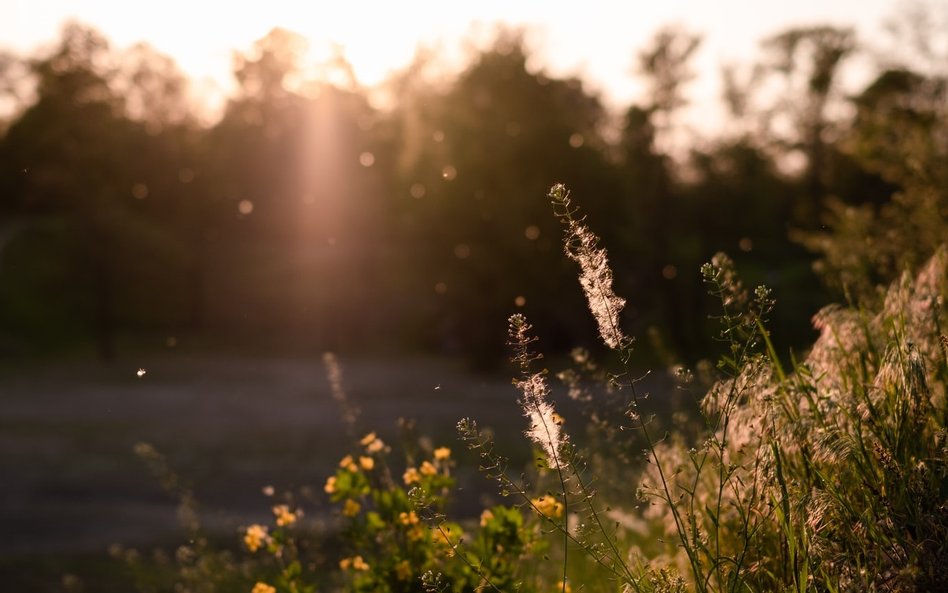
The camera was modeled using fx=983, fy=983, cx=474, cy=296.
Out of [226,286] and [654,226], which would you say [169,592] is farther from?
[226,286]

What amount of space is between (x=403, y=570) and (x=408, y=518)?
0.27 metres

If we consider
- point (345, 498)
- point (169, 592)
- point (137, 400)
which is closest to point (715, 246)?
point (137, 400)

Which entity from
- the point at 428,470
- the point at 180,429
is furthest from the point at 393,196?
the point at 428,470

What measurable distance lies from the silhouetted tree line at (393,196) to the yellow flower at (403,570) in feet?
64.1

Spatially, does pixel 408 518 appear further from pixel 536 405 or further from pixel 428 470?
pixel 536 405

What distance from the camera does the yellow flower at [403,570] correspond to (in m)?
4.88

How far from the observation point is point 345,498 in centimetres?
510

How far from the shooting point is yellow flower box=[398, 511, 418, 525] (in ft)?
15.7

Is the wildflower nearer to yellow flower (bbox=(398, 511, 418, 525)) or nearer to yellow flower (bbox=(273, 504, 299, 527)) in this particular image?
yellow flower (bbox=(398, 511, 418, 525))

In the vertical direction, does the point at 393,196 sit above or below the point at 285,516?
above

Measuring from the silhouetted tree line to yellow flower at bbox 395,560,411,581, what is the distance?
1953 centimetres

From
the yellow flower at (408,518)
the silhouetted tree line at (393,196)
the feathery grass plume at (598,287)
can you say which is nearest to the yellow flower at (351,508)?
the yellow flower at (408,518)

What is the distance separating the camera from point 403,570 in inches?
193

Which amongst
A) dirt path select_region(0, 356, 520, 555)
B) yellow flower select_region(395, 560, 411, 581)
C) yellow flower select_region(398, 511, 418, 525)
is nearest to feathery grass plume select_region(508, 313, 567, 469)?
yellow flower select_region(398, 511, 418, 525)
